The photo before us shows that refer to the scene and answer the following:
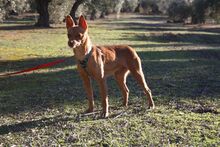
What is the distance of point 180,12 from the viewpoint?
7469cm

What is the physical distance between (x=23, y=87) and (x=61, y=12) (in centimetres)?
4107

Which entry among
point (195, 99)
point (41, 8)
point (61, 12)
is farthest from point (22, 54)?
point (61, 12)

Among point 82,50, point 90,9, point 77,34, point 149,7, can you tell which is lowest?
point 149,7

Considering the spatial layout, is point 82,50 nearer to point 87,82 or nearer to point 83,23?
point 83,23

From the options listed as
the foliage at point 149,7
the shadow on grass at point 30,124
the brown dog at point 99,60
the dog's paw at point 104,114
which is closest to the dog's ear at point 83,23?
the brown dog at point 99,60

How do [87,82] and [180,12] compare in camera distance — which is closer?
[87,82]

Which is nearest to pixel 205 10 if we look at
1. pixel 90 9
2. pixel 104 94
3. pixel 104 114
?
pixel 90 9

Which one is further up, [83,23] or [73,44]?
[83,23]

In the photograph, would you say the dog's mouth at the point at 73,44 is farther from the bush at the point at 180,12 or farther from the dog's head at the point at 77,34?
the bush at the point at 180,12

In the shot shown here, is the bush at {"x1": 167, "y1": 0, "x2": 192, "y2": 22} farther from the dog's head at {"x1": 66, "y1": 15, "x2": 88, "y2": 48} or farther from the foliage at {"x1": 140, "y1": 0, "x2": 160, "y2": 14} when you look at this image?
the dog's head at {"x1": 66, "y1": 15, "x2": 88, "y2": 48}

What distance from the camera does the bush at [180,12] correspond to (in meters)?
71.9

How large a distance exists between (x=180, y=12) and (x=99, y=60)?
67.4m

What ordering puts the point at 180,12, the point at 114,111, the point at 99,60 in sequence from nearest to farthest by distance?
the point at 99,60 → the point at 114,111 → the point at 180,12

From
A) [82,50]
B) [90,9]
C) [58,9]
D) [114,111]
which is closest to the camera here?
[82,50]
